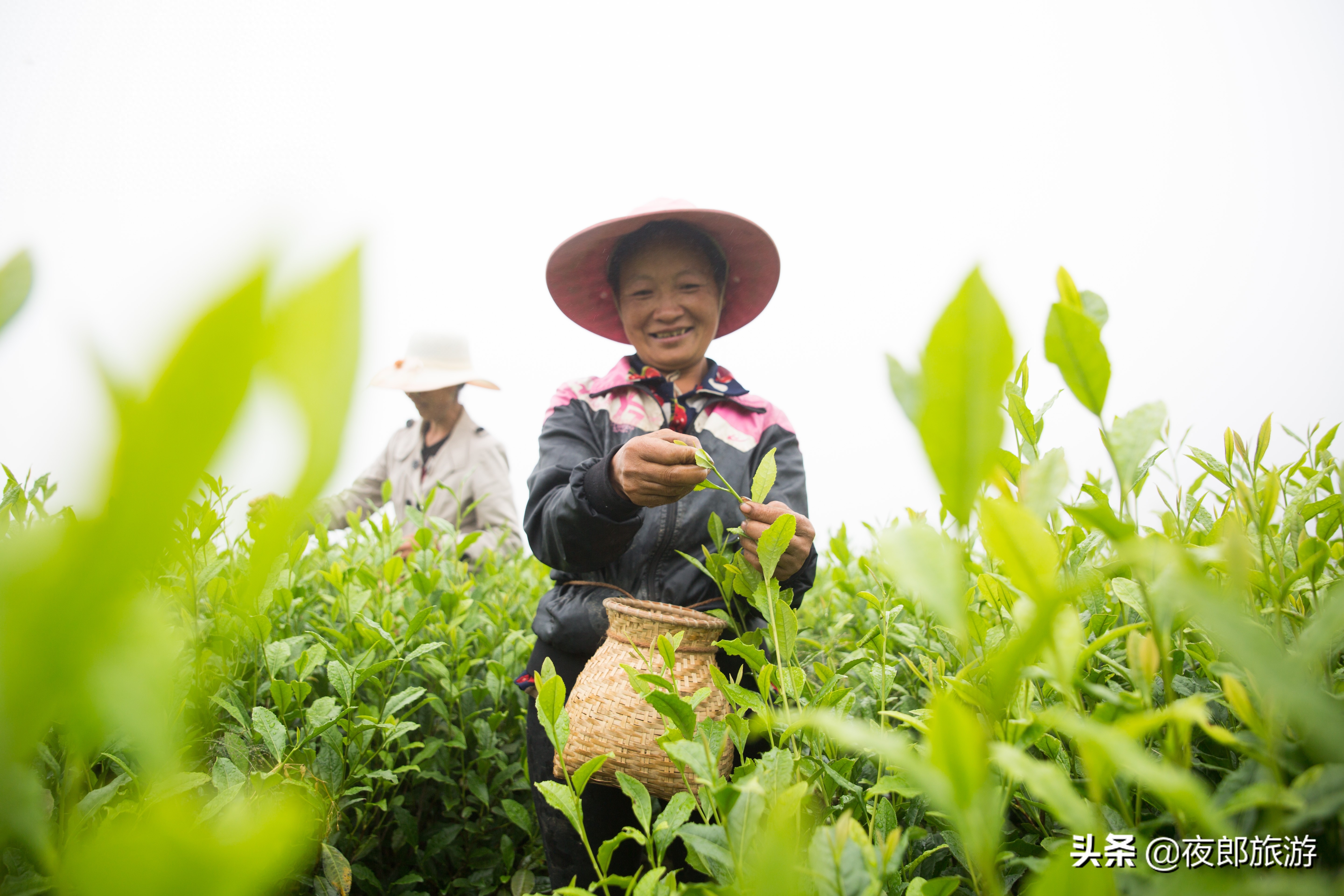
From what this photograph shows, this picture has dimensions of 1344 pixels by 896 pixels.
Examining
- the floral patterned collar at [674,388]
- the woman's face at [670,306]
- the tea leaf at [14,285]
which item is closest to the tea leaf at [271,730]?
the tea leaf at [14,285]

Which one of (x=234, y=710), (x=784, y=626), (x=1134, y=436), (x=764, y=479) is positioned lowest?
(x=234, y=710)

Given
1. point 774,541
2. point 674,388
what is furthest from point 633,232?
point 774,541

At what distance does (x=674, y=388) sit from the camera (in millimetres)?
1657

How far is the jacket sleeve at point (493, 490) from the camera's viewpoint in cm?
321

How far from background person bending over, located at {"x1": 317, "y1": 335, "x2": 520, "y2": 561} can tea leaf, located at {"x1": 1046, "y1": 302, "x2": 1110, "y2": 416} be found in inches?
112

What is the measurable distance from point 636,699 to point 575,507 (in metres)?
0.41

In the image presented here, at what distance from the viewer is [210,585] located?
3.25 feet

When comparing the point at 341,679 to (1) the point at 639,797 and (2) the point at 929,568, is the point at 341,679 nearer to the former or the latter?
(1) the point at 639,797

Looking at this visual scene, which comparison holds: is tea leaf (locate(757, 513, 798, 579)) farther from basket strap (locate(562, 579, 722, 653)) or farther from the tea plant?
basket strap (locate(562, 579, 722, 653))

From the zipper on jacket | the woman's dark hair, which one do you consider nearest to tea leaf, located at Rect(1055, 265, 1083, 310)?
the zipper on jacket

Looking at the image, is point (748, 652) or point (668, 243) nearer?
point (748, 652)

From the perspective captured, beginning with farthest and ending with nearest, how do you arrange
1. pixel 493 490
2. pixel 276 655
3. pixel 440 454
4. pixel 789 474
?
pixel 440 454, pixel 493 490, pixel 789 474, pixel 276 655

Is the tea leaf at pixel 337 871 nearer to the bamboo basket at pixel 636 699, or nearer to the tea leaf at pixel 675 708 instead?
the bamboo basket at pixel 636 699

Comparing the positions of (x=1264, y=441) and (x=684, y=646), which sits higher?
(x=1264, y=441)
